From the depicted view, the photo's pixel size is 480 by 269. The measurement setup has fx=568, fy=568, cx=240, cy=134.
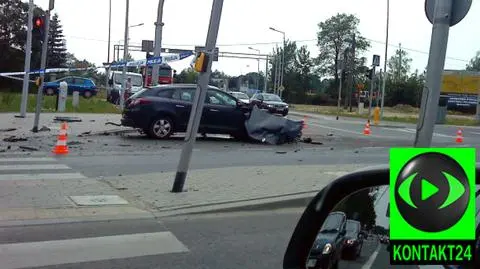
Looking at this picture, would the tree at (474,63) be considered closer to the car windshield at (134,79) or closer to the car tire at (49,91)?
the car windshield at (134,79)

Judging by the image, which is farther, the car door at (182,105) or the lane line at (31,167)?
the car door at (182,105)

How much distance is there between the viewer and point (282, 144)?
17172 mm

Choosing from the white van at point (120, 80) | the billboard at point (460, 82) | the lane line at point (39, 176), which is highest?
the billboard at point (460, 82)

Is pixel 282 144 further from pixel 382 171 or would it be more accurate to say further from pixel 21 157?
pixel 382 171

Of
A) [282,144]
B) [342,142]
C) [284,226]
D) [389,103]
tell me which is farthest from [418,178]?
[389,103]

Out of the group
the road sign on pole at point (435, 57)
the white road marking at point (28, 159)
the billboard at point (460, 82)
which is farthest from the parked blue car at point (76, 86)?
the billboard at point (460, 82)

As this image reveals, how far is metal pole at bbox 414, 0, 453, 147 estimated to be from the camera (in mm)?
5590

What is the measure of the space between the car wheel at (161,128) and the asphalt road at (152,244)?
31.4 ft

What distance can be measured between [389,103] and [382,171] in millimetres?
94711

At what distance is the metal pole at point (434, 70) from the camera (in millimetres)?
5590

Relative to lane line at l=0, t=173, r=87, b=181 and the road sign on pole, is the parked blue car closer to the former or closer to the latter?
lane line at l=0, t=173, r=87, b=181

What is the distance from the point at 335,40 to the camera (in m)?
107

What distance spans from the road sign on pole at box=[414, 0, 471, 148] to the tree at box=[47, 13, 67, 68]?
3155 inches

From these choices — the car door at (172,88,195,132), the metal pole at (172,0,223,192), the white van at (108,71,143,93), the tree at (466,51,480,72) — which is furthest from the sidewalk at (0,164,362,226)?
the tree at (466,51,480,72)
